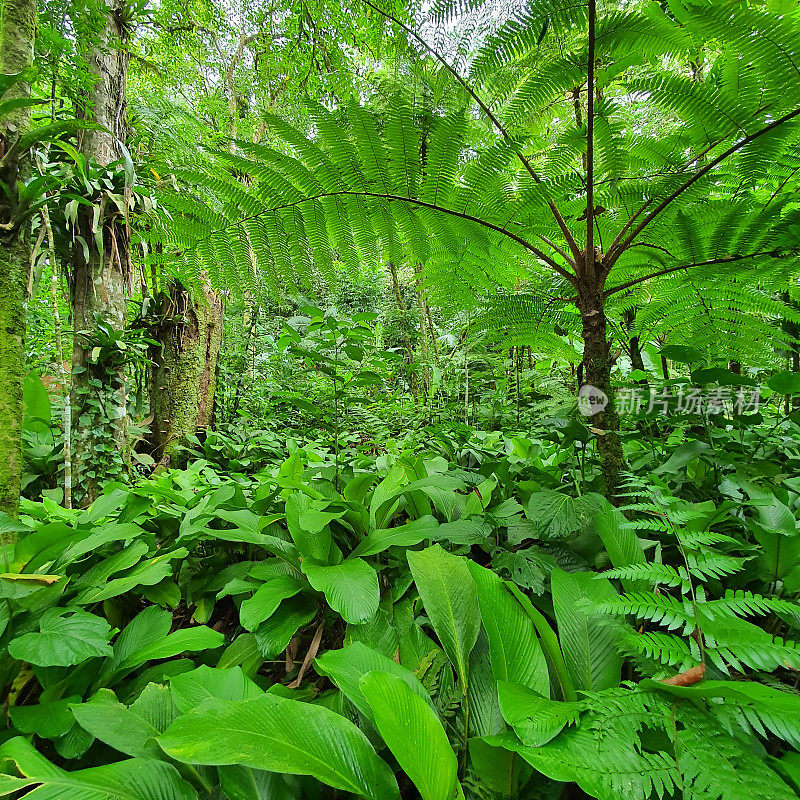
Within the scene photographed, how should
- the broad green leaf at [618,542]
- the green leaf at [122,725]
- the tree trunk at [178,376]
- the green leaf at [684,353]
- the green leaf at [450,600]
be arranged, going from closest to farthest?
the green leaf at [122,725] → the green leaf at [450,600] → the broad green leaf at [618,542] → the green leaf at [684,353] → the tree trunk at [178,376]

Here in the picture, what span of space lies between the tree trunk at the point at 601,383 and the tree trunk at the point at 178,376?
10.1 feet

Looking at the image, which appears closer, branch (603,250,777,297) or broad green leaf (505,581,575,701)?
broad green leaf (505,581,575,701)

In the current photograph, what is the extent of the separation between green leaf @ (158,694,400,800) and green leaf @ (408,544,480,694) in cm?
20

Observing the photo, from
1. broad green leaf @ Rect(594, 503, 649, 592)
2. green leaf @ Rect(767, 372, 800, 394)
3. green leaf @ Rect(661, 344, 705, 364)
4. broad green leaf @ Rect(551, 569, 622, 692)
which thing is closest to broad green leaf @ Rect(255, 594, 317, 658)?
broad green leaf @ Rect(551, 569, 622, 692)

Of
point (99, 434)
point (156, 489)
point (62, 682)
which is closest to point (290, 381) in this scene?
point (99, 434)

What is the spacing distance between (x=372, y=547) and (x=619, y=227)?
1.28 metres

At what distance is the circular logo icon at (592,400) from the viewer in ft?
3.43

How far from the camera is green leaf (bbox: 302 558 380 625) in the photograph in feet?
2.55

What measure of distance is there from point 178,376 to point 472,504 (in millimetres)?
3168

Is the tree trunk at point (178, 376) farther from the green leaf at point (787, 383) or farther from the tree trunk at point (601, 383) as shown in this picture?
the green leaf at point (787, 383)

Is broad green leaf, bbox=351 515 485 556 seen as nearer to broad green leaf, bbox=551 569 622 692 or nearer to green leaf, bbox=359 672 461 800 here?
broad green leaf, bbox=551 569 622 692

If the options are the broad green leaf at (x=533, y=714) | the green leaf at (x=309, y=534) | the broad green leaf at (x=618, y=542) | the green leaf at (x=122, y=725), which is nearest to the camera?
the broad green leaf at (x=533, y=714)

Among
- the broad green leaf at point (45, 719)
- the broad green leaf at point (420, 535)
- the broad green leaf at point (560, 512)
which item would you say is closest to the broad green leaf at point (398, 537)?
the broad green leaf at point (420, 535)

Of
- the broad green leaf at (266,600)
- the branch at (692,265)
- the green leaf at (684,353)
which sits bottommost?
the broad green leaf at (266,600)
